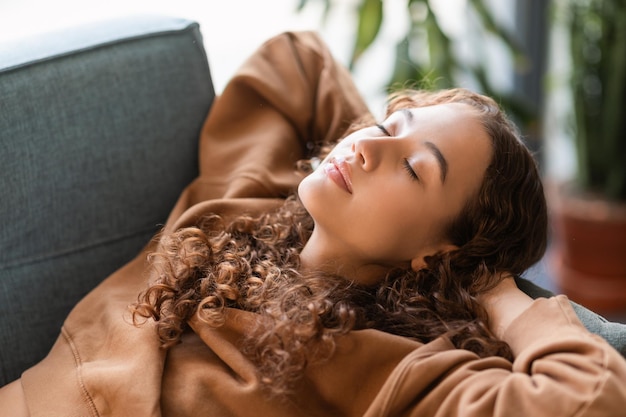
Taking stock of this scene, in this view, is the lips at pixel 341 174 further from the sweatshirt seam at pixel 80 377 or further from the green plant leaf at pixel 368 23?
the green plant leaf at pixel 368 23

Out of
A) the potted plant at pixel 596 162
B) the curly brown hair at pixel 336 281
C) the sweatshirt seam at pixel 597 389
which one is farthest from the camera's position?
the potted plant at pixel 596 162

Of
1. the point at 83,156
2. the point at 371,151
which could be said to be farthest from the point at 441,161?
the point at 83,156

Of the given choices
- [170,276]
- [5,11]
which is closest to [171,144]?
[170,276]

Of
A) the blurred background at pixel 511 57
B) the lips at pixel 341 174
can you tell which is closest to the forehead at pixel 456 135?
the lips at pixel 341 174

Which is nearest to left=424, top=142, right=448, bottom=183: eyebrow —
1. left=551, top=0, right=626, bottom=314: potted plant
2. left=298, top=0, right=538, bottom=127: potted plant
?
left=298, top=0, right=538, bottom=127: potted plant

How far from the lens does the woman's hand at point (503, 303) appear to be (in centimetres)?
109

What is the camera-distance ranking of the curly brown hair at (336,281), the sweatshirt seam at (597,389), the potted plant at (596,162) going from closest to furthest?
1. the sweatshirt seam at (597,389)
2. the curly brown hair at (336,281)
3. the potted plant at (596,162)

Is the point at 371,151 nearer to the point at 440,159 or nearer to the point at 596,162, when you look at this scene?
the point at 440,159

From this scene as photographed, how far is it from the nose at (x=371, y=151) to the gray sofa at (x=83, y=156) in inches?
12.4

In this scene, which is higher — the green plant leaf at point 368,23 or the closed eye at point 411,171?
the green plant leaf at point 368,23

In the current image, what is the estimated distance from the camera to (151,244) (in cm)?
139

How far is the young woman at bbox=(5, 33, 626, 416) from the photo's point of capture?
989mm

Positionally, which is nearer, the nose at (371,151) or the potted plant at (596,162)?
the nose at (371,151)

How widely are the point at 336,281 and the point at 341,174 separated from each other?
166mm
